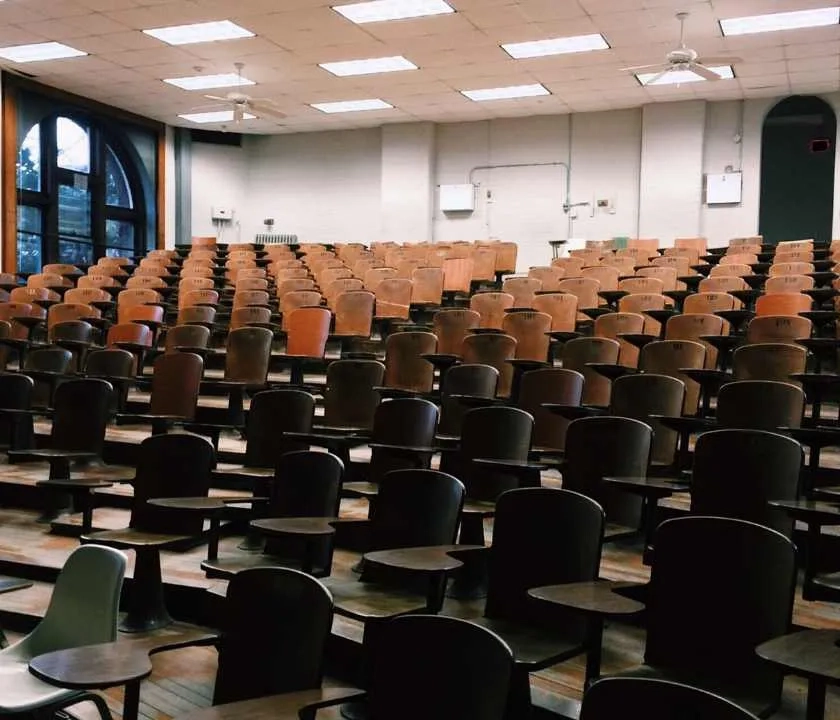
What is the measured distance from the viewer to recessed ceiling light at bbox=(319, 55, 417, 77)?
8.31 meters

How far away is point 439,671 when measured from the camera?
58.2 inches

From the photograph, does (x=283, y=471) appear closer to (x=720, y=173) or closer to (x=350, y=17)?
(x=350, y=17)

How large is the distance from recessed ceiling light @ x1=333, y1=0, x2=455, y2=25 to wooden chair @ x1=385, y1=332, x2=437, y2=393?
3.61 meters

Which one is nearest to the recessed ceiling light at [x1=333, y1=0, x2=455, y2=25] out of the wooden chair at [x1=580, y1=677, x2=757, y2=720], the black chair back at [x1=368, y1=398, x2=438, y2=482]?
the black chair back at [x1=368, y1=398, x2=438, y2=482]

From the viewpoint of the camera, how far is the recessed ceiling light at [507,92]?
9.23 metres

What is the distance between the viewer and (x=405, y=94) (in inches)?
377

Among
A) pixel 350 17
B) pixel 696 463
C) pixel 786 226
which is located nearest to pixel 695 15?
pixel 350 17

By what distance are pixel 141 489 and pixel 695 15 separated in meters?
5.87

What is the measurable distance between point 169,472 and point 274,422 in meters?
0.49

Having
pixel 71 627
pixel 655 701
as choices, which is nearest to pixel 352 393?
pixel 71 627

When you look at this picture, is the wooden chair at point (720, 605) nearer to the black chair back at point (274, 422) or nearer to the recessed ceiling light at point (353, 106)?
the black chair back at point (274, 422)

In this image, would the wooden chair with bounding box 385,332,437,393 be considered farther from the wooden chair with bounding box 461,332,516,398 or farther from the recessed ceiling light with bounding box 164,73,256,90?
the recessed ceiling light with bounding box 164,73,256,90

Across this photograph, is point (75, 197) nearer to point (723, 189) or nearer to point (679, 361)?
point (723, 189)

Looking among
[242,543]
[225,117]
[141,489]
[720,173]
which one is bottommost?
[242,543]
